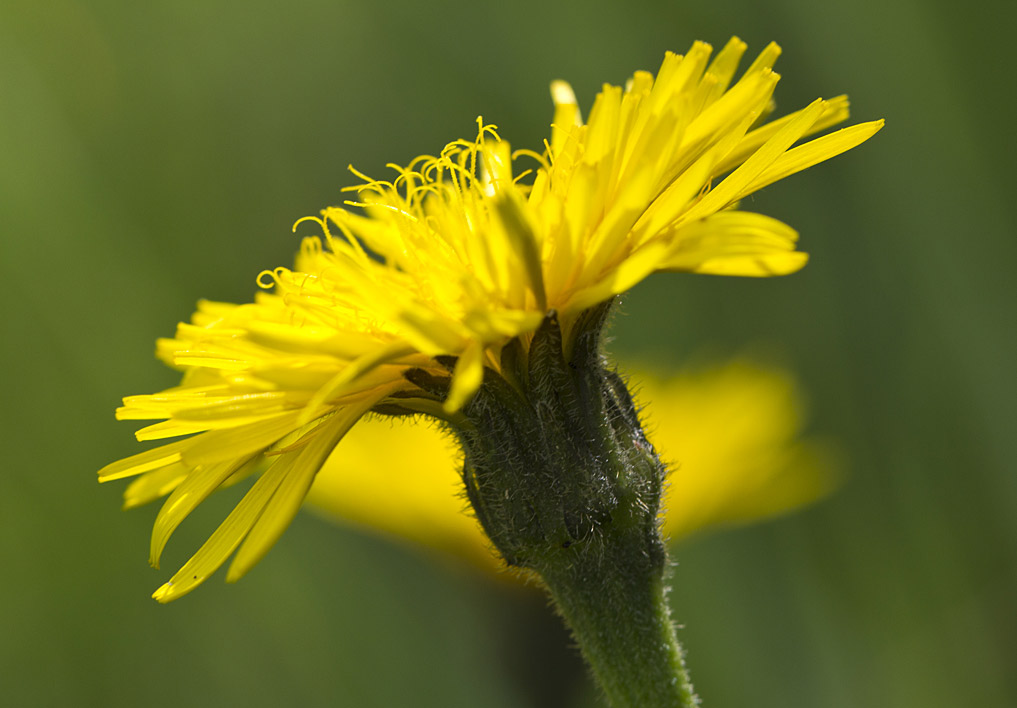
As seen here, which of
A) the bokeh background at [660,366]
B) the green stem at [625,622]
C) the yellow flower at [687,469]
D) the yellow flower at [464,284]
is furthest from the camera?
the bokeh background at [660,366]

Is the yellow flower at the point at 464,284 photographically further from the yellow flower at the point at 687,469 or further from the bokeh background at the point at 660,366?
the bokeh background at the point at 660,366

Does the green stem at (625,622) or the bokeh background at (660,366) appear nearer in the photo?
the green stem at (625,622)

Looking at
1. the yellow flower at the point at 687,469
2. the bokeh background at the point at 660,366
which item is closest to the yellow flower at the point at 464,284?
the yellow flower at the point at 687,469

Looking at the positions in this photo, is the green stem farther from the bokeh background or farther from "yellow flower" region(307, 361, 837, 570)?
the bokeh background

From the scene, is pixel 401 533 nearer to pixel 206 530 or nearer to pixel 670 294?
pixel 206 530

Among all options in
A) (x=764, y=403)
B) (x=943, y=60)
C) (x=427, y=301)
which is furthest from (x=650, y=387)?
(x=427, y=301)

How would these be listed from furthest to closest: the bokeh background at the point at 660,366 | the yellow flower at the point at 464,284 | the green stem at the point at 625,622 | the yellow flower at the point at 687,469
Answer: the bokeh background at the point at 660,366
the yellow flower at the point at 687,469
the green stem at the point at 625,622
the yellow flower at the point at 464,284
